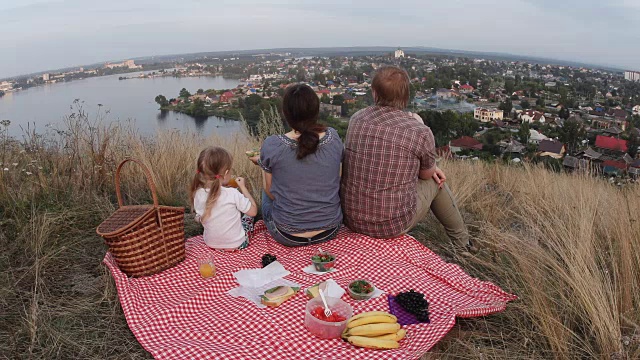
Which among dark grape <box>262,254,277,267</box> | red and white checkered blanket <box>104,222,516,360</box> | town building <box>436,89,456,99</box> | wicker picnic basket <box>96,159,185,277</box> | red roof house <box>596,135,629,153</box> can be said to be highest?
town building <box>436,89,456,99</box>

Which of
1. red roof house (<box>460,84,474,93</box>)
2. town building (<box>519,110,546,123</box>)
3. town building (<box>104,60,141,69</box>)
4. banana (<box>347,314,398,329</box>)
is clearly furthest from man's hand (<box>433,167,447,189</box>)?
red roof house (<box>460,84,474,93</box>)

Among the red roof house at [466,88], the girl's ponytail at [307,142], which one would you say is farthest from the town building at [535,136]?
the girl's ponytail at [307,142]

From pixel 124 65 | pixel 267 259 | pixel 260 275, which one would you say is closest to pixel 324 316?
pixel 260 275

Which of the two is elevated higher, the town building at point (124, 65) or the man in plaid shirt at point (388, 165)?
the town building at point (124, 65)

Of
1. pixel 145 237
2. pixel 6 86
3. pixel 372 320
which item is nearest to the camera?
pixel 372 320

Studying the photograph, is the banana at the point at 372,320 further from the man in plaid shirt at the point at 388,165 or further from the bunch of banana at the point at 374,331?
the man in plaid shirt at the point at 388,165

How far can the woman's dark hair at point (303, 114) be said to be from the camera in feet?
11.6

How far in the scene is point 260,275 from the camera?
3498 millimetres

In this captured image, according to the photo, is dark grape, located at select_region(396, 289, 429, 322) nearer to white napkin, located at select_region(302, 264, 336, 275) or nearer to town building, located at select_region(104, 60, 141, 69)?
white napkin, located at select_region(302, 264, 336, 275)

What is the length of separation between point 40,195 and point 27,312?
74.5 inches

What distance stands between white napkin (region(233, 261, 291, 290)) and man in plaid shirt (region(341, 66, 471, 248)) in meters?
0.81

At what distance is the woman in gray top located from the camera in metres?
3.58

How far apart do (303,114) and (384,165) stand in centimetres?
78

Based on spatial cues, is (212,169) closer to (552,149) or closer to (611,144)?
(552,149)
